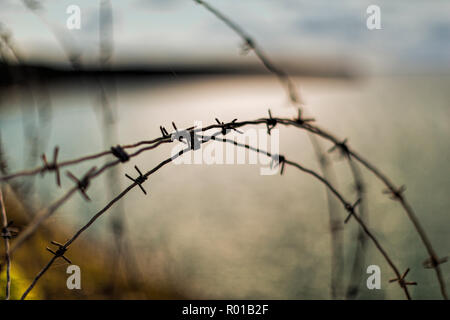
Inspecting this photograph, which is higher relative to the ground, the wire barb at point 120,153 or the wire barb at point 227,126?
the wire barb at point 227,126

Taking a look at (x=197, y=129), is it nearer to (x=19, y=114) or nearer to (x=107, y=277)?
(x=107, y=277)

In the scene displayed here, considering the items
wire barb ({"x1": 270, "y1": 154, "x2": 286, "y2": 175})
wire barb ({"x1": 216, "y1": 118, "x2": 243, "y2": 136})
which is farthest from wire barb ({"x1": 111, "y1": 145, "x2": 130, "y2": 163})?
wire barb ({"x1": 270, "y1": 154, "x2": 286, "y2": 175})

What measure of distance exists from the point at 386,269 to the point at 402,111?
6.14m

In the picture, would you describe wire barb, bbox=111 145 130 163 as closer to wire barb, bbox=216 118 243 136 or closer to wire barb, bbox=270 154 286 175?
wire barb, bbox=216 118 243 136

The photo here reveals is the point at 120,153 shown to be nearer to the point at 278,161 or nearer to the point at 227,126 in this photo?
the point at 227,126

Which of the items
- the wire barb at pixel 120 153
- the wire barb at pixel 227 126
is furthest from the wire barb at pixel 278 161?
the wire barb at pixel 120 153

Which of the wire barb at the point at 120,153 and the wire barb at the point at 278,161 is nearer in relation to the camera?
the wire barb at the point at 120,153

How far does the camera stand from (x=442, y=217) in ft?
13.4

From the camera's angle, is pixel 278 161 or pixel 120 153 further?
pixel 278 161

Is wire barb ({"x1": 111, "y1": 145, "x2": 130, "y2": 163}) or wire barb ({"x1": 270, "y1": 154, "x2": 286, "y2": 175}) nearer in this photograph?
wire barb ({"x1": 111, "y1": 145, "x2": 130, "y2": 163})

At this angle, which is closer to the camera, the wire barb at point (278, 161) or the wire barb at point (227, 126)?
the wire barb at point (227, 126)

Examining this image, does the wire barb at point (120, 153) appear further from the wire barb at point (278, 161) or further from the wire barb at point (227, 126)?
the wire barb at point (278, 161)

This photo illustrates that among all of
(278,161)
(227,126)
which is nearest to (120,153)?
(227,126)
